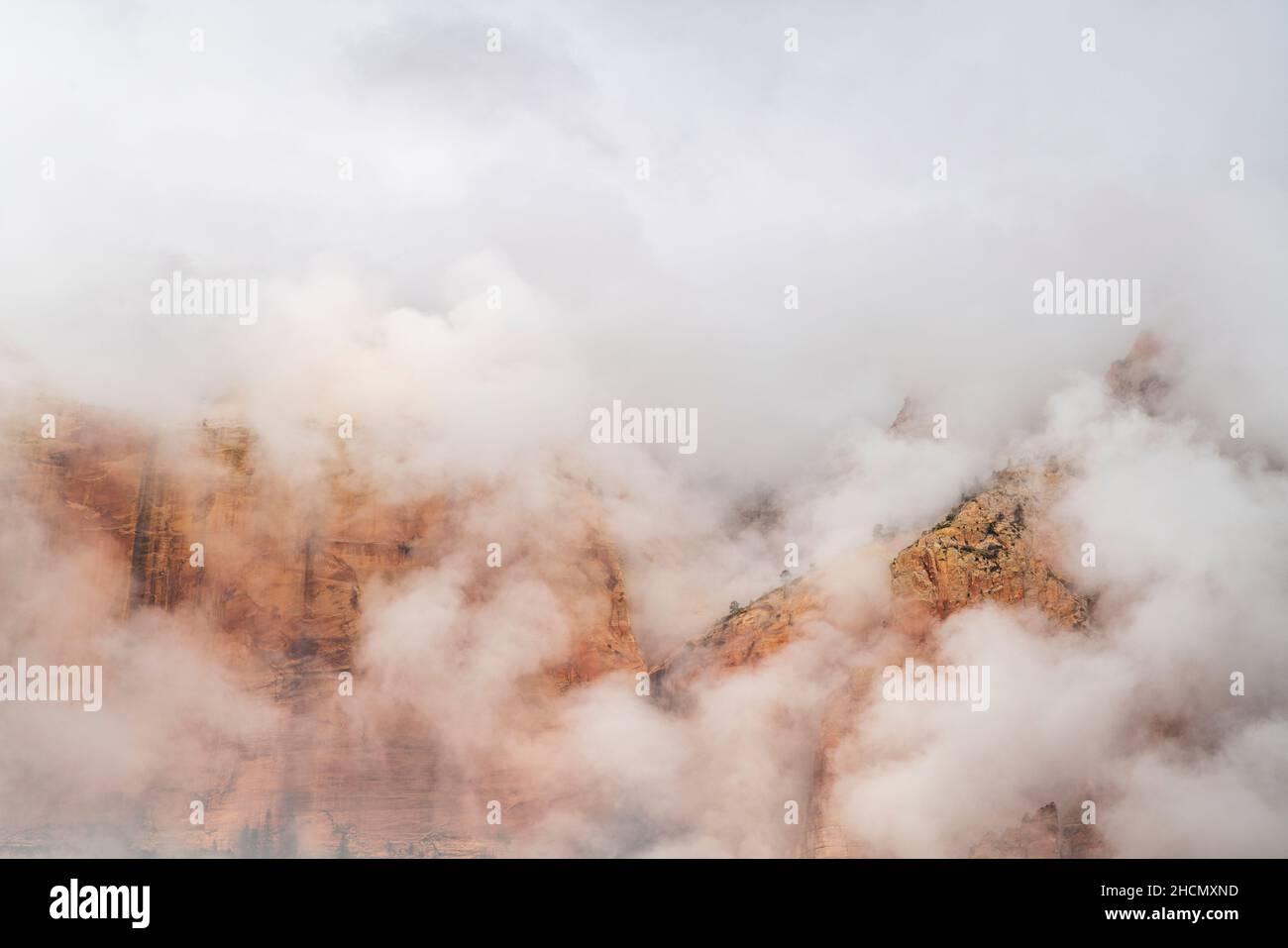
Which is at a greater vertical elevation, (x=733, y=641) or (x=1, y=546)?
(x=1, y=546)

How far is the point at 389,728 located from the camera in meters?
97.1

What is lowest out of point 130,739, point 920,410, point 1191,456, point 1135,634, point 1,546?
point 130,739

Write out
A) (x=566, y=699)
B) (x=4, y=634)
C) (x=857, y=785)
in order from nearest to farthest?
(x=857, y=785), (x=4, y=634), (x=566, y=699)

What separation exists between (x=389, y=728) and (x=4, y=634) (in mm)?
30339


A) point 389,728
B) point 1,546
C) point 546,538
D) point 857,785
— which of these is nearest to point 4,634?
point 1,546

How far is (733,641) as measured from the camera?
103 m

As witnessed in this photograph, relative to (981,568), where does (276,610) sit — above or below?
below

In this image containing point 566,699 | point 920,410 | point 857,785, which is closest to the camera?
point 857,785

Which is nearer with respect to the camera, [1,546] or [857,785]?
[857,785]

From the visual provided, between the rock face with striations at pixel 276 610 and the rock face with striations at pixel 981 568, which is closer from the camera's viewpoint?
the rock face with striations at pixel 981 568

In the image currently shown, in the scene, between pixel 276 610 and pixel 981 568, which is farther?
pixel 276 610

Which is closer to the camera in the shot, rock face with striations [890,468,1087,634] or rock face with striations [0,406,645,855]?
rock face with striations [890,468,1087,634]
